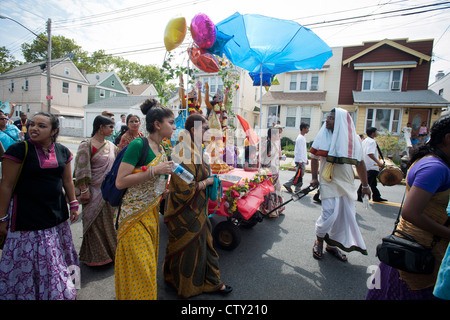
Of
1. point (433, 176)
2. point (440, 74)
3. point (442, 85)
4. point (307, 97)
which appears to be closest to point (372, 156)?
point (433, 176)

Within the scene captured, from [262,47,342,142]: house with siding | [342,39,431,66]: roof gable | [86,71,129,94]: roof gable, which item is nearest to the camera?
[342,39,431,66]: roof gable

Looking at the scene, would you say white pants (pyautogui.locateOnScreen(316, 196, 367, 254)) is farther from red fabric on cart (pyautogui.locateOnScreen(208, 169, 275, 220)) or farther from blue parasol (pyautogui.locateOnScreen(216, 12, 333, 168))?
blue parasol (pyautogui.locateOnScreen(216, 12, 333, 168))

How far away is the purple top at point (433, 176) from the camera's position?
167 centimetres

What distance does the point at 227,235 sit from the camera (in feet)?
11.9

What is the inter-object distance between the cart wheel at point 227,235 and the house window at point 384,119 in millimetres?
17204

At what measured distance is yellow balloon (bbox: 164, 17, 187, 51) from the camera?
3.66 m

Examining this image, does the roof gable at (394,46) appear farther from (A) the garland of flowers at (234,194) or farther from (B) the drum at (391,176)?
(A) the garland of flowers at (234,194)

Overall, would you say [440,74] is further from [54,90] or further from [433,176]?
[54,90]

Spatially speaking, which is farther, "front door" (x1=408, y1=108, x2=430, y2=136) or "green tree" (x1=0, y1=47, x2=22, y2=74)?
"green tree" (x1=0, y1=47, x2=22, y2=74)

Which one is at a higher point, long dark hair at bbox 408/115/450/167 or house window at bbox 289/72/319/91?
house window at bbox 289/72/319/91

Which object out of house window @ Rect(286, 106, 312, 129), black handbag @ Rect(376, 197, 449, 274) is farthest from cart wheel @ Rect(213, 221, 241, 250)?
house window @ Rect(286, 106, 312, 129)

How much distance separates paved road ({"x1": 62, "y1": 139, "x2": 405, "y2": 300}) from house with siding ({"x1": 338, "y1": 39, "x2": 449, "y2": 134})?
14.8 meters

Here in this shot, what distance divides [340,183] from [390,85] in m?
18.5
